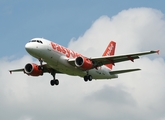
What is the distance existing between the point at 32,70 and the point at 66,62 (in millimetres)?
7012

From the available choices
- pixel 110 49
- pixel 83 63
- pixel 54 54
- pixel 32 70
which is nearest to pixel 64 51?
pixel 54 54

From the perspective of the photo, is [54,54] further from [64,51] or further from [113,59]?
[113,59]

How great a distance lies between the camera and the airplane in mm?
75188

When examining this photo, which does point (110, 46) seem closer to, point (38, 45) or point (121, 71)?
point (121, 71)

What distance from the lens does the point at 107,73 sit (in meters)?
85.9

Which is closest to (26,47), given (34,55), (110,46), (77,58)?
(34,55)

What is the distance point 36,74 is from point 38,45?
893 cm

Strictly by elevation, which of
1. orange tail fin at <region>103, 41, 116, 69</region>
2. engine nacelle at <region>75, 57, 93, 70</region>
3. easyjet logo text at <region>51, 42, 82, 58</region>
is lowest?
engine nacelle at <region>75, 57, 93, 70</region>

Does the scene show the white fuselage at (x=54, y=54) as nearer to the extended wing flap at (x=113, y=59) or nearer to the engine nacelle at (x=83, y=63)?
the engine nacelle at (x=83, y=63)

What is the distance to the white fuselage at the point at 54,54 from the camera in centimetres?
7481

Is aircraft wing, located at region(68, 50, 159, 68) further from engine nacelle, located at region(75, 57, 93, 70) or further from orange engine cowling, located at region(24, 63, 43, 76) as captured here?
orange engine cowling, located at region(24, 63, 43, 76)

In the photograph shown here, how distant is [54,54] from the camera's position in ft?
249

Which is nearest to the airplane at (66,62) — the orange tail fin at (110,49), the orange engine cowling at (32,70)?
the orange engine cowling at (32,70)

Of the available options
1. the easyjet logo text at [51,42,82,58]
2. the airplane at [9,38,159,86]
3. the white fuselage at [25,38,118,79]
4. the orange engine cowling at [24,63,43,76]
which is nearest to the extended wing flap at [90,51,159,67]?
the airplane at [9,38,159,86]
